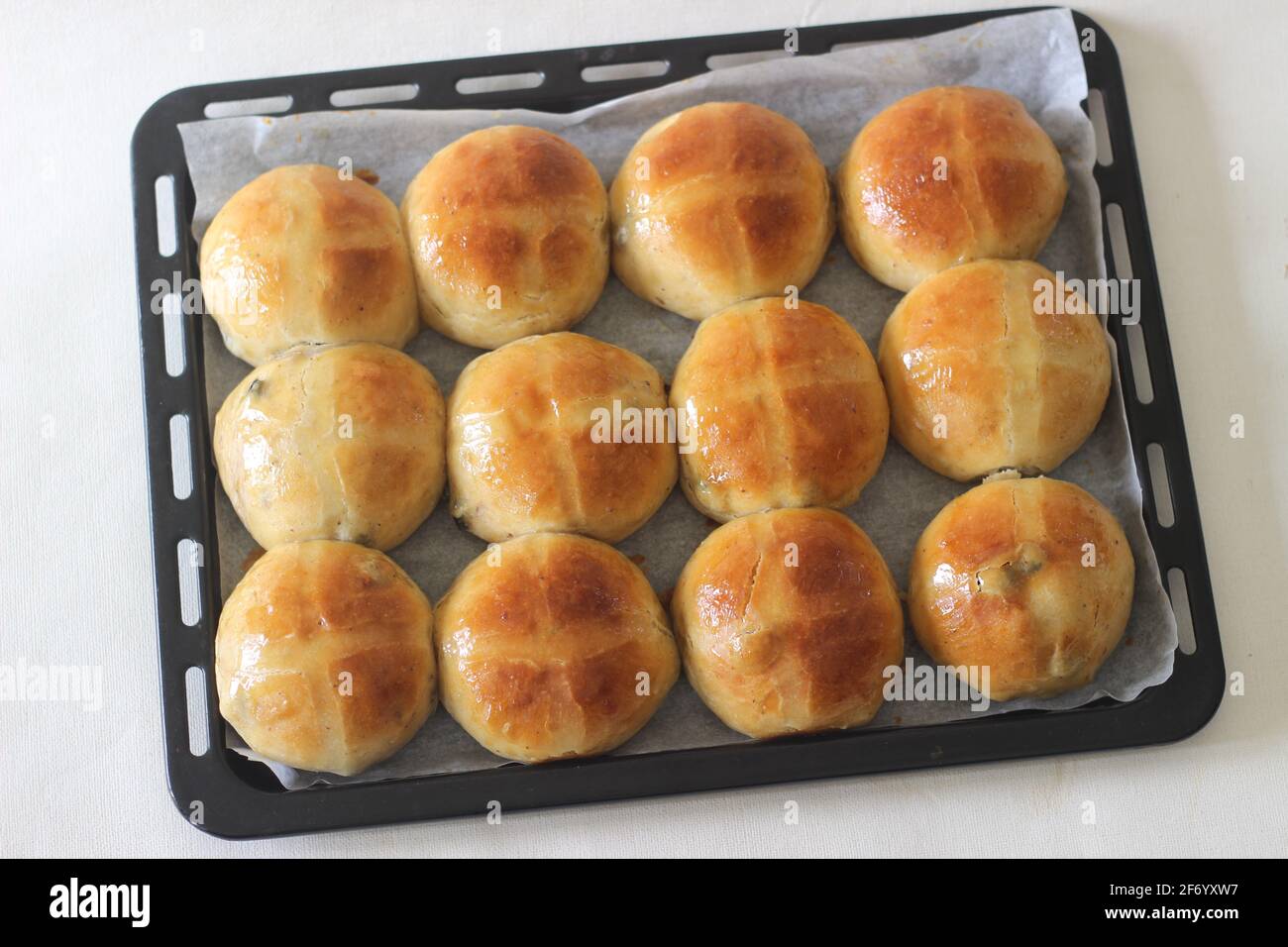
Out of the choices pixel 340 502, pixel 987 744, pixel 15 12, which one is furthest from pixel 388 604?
pixel 15 12

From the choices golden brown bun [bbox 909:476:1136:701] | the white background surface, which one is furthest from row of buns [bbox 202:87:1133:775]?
the white background surface

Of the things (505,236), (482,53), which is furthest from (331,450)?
(482,53)

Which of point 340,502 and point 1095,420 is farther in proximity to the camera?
point 1095,420

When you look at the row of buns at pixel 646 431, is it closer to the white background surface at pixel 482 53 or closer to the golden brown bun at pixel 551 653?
the golden brown bun at pixel 551 653

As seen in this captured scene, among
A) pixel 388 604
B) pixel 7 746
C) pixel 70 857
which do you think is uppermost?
pixel 388 604

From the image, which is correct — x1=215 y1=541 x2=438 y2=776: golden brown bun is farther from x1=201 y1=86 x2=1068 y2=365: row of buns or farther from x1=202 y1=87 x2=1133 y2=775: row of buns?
x1=201 y1=86 x2=1068 y2=365: row of buns

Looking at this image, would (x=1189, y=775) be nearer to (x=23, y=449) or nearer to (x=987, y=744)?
(x=987, y=744)
